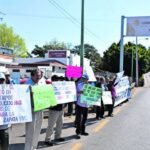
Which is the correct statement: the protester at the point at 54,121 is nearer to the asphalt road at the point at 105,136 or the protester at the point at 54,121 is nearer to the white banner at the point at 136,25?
the asphalt road at the point at 105,136

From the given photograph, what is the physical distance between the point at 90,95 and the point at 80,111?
770 mm

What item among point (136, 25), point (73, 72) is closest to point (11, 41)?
point (136, 25)

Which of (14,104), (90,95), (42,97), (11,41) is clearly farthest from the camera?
(11,41)

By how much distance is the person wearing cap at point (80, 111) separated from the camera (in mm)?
11445

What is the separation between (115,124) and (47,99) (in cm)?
545

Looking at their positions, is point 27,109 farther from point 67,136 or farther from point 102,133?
point 102,133

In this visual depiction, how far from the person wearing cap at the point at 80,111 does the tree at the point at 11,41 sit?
276 ft

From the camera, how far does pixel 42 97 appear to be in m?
9.12

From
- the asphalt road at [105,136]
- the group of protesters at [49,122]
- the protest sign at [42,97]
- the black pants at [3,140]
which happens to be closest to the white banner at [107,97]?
the asphalt road at [105,136]

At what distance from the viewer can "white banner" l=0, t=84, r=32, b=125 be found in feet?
25.7

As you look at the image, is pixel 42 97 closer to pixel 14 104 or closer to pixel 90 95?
pixel 14 104

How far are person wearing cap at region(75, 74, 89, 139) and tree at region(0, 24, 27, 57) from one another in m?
84.2

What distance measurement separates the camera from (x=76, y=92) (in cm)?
1184

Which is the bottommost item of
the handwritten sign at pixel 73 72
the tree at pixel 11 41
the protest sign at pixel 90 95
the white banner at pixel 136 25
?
the protest sign at pixel 90 95
